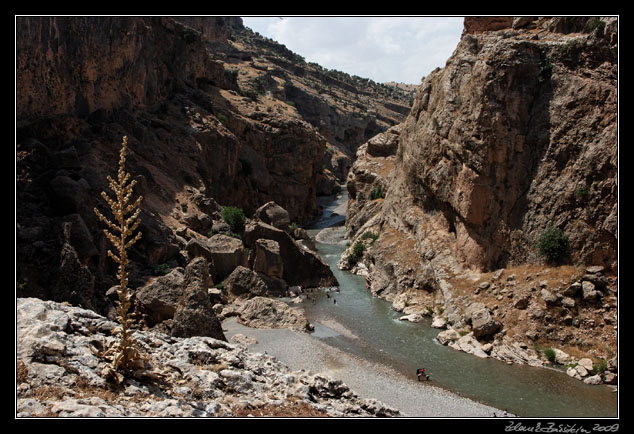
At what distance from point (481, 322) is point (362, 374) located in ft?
26.5

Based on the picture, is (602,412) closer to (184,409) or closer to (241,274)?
(184,409)

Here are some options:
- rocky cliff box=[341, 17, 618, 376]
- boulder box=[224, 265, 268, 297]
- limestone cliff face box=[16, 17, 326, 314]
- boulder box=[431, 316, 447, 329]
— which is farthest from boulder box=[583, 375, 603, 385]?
limestone cliff face box=[16, 17, 326, 314]

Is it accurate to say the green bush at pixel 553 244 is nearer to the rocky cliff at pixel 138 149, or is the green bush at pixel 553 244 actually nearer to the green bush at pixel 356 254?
the rocky cliff at pixel 138 149

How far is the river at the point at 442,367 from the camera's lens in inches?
775

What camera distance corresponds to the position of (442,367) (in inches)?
936

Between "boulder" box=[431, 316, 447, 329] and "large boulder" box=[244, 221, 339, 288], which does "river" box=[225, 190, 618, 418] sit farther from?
"large boulder" box=[244, 221, 339, 288]

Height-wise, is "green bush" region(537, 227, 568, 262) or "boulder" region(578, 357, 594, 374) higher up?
"green bush" region(537, 227, 568, 262)

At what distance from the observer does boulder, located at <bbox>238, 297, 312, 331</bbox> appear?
27406 mm

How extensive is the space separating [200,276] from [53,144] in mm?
18953

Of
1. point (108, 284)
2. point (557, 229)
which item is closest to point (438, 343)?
point (557, 229)

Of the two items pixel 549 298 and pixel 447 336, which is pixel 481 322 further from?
pixel 549 298

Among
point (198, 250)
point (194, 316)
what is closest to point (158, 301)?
point (194, 316)

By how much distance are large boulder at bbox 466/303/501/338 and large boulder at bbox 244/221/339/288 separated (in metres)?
13.6

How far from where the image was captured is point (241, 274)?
32375 millimetres
